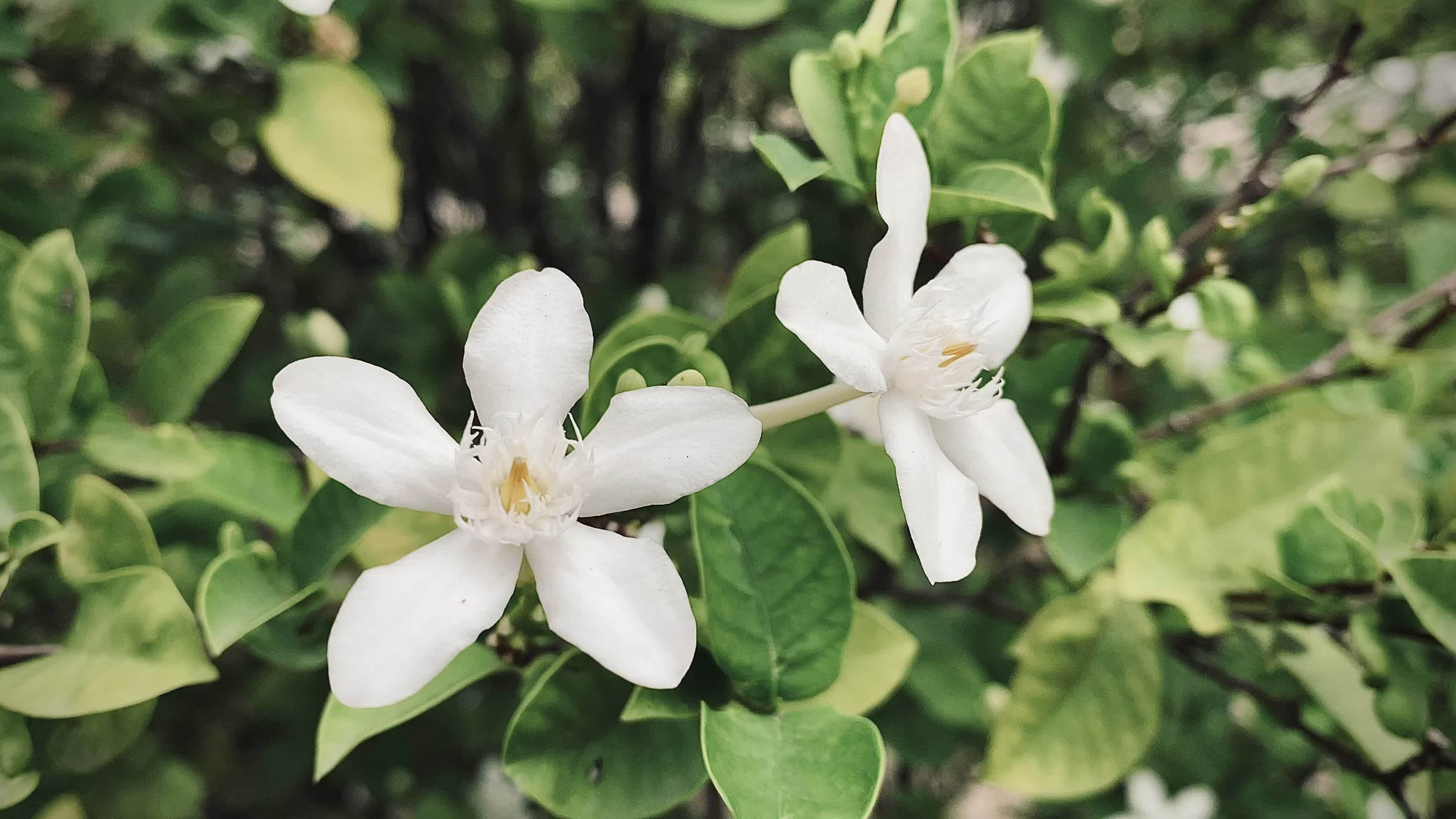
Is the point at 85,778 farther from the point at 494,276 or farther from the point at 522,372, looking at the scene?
the point at 522,372

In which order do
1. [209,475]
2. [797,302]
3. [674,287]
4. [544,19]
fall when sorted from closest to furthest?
[797,302] < [209,475] < [544,19] < [674,287]

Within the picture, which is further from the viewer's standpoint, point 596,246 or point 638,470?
point 596,246

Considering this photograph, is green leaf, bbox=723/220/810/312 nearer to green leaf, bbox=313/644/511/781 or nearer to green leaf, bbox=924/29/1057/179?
green leaf, bbox=924/29/1057/179

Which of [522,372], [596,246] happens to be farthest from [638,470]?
[596,246]

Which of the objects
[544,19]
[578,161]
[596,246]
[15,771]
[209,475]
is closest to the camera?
[15,771]

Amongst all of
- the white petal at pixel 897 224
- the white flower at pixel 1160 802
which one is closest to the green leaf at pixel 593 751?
the white petal at pixel 897 224

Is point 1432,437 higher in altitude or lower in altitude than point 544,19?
lower
